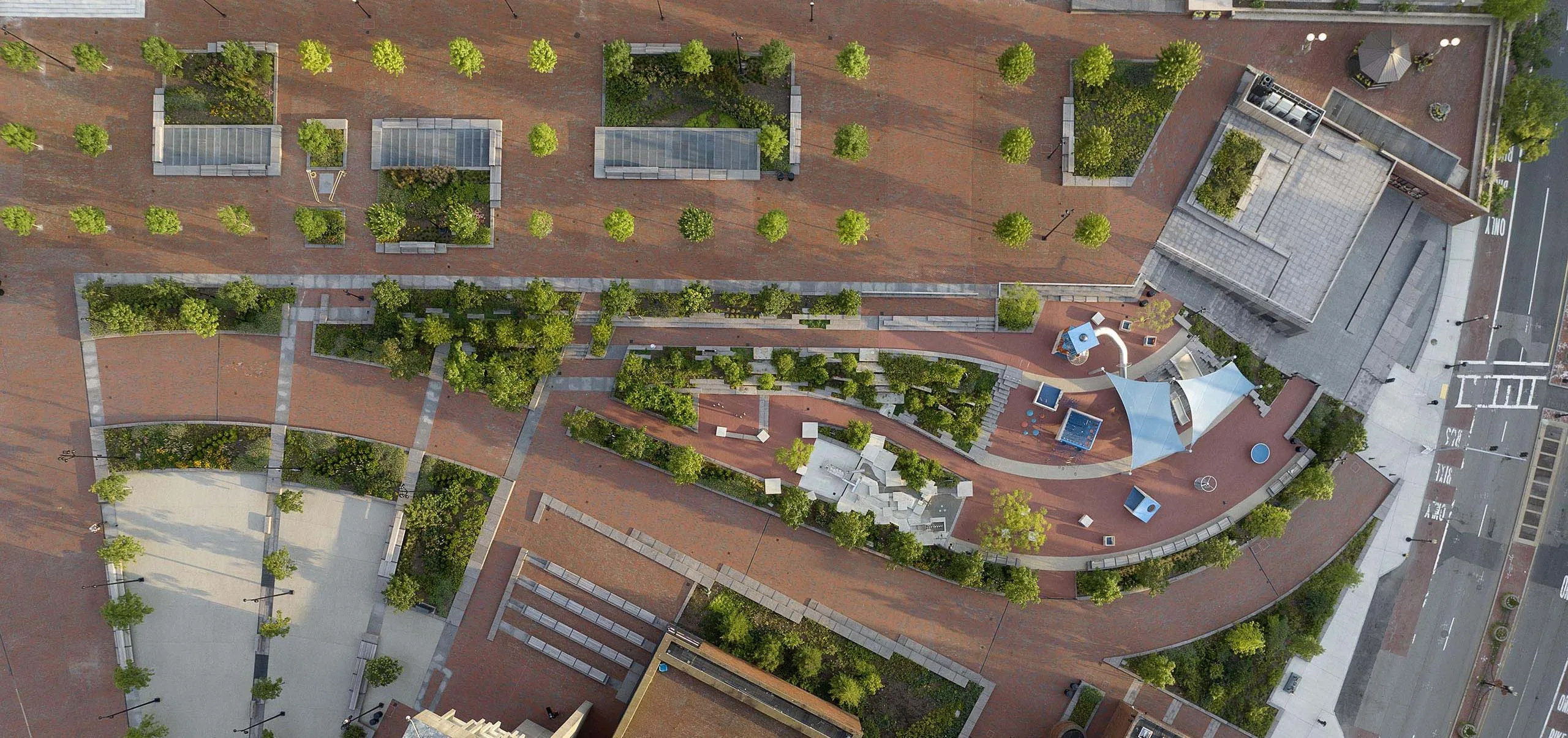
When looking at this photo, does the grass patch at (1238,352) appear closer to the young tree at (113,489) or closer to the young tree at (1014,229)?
the young tree at (1014,229)

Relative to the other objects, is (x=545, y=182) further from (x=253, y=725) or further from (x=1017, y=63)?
(x=253, y=725)

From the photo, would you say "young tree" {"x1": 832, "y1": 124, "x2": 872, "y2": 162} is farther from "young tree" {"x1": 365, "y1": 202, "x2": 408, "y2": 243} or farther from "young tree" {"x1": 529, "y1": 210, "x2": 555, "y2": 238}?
"young tree" {"x1": 365, "y1": 202, "x2": 408, "y2": 243}

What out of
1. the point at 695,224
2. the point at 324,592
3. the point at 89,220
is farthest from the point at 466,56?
the point at 324,592

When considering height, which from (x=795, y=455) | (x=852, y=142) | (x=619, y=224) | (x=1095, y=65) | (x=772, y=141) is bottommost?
(x=795, y=455)

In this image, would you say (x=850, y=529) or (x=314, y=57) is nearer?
(x=314, y=57)

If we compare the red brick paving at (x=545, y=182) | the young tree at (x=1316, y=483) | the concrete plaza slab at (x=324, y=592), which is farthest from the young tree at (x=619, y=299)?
the young tree at (x=1316, y=483)

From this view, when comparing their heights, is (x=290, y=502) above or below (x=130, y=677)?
above

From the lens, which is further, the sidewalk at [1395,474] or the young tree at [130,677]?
the sidewalk at [1395,474]
